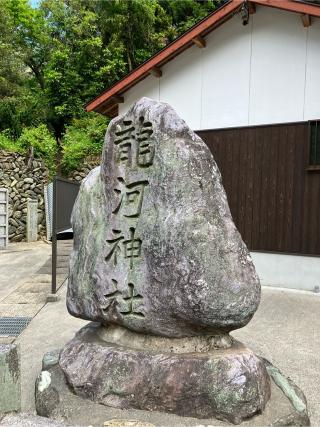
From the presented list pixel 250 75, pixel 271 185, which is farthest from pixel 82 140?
pixel 271 185

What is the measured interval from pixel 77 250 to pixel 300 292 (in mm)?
5515

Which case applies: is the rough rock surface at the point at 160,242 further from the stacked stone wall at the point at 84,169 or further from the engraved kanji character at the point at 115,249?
the stacked stone wall at the point at 84,169

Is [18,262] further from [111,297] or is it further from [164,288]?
[164,288]

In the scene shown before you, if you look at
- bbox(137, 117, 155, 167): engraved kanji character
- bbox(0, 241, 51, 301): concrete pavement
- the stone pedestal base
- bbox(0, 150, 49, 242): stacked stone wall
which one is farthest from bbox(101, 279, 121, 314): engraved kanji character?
bbox(0, 150, 49, 242): stacked stone wall

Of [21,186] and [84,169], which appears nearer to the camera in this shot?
[21,186]

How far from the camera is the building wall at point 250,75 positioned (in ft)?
26.2

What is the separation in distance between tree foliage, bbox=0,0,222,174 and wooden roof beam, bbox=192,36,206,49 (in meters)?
10.1

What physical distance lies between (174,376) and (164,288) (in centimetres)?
65

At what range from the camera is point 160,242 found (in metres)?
3.23

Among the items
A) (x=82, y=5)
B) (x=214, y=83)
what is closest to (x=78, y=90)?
(x=82, y=5)

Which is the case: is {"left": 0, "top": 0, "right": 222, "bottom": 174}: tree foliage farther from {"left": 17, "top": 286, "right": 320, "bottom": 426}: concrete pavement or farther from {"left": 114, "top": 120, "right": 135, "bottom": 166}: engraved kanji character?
{"left": 114, "top": 120, "right": 135, "bottom": 166}: engraved kanji character

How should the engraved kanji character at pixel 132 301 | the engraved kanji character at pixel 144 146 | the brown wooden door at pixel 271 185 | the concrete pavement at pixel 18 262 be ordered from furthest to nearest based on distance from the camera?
the concrete pavement at pixel 18 262 → the brown wooden door at pixel 271 185 → the engraved kanji character at pixel 144 146 → the engraved kanji character at pixel 132 301

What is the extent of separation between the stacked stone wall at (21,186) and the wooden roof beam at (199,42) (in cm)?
973

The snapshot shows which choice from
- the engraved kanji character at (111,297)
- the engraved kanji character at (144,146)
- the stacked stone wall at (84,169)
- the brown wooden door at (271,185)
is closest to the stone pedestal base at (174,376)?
the engraved kanji character at (111,297)
